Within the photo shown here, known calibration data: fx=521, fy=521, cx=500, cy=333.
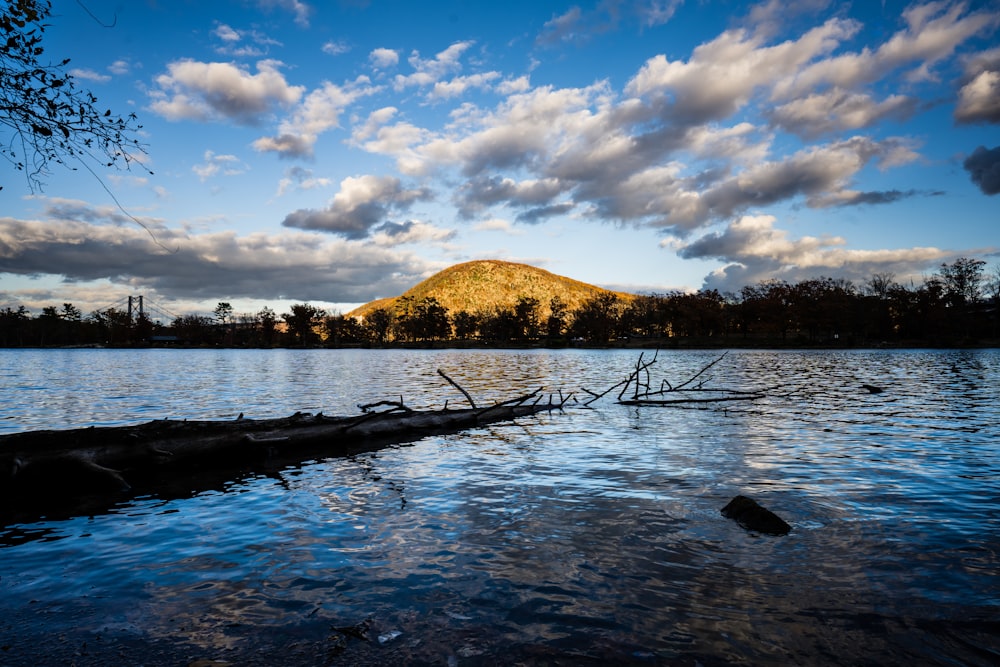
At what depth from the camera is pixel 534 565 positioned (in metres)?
8.38

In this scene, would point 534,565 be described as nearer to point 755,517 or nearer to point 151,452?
point 755,517

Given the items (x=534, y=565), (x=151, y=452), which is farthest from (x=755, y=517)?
(x=151, y=452)

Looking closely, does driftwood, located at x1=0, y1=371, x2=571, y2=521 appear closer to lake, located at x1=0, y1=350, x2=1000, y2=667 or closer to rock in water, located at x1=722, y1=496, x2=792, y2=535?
lake, located at x1=0, y1=350, x2=1000, y2=667

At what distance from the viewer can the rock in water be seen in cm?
986

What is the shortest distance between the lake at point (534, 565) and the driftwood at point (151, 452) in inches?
56.4

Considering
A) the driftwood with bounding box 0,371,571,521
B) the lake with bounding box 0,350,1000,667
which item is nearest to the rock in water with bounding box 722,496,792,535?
the lake with bounding box 0,350,1000,667

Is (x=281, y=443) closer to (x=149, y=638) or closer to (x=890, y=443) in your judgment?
(x=149, y=638)

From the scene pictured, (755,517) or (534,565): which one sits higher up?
(755,517)

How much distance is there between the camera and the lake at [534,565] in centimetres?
604

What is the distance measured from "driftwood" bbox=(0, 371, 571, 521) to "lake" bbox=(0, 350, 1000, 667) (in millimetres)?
1433

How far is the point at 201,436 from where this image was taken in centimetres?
1539

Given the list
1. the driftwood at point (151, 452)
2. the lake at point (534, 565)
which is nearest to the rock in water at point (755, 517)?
the lake at point (534, 565)

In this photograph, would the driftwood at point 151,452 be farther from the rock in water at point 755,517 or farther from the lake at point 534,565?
the rock in water at point 755,517

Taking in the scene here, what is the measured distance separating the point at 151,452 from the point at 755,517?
14987 millimetres
